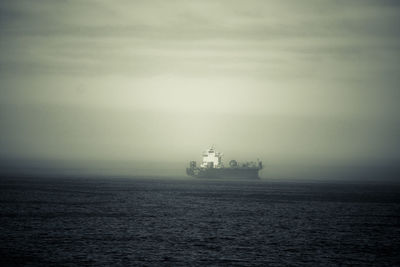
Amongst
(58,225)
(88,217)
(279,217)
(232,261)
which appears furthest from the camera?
(279,217)

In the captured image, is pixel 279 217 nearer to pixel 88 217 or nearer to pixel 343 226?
pixel 343 226

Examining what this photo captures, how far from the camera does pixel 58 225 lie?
55281 millimetres

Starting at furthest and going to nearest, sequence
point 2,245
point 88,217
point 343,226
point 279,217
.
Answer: point 279,217 → point 88,217 → point 343,226 → point 2,245

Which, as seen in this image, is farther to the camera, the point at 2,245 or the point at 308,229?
the point at 308,229

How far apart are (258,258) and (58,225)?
85.4 ft

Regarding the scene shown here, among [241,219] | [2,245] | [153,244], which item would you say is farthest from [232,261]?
[241,219]

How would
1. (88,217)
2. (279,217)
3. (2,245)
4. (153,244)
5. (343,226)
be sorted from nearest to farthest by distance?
(2,245), (153,244), (343,226), (88,217), (279,217)

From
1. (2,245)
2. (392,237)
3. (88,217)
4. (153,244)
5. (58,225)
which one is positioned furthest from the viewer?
(88,217)

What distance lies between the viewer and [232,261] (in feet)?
118

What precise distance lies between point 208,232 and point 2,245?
1957cm

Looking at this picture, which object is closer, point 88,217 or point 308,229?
point 308,229

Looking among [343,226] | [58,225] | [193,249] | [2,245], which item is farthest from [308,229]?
[2,245]

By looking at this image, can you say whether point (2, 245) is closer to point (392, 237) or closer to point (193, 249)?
point (193, 249)

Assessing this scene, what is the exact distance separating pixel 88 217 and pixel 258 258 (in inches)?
1281
